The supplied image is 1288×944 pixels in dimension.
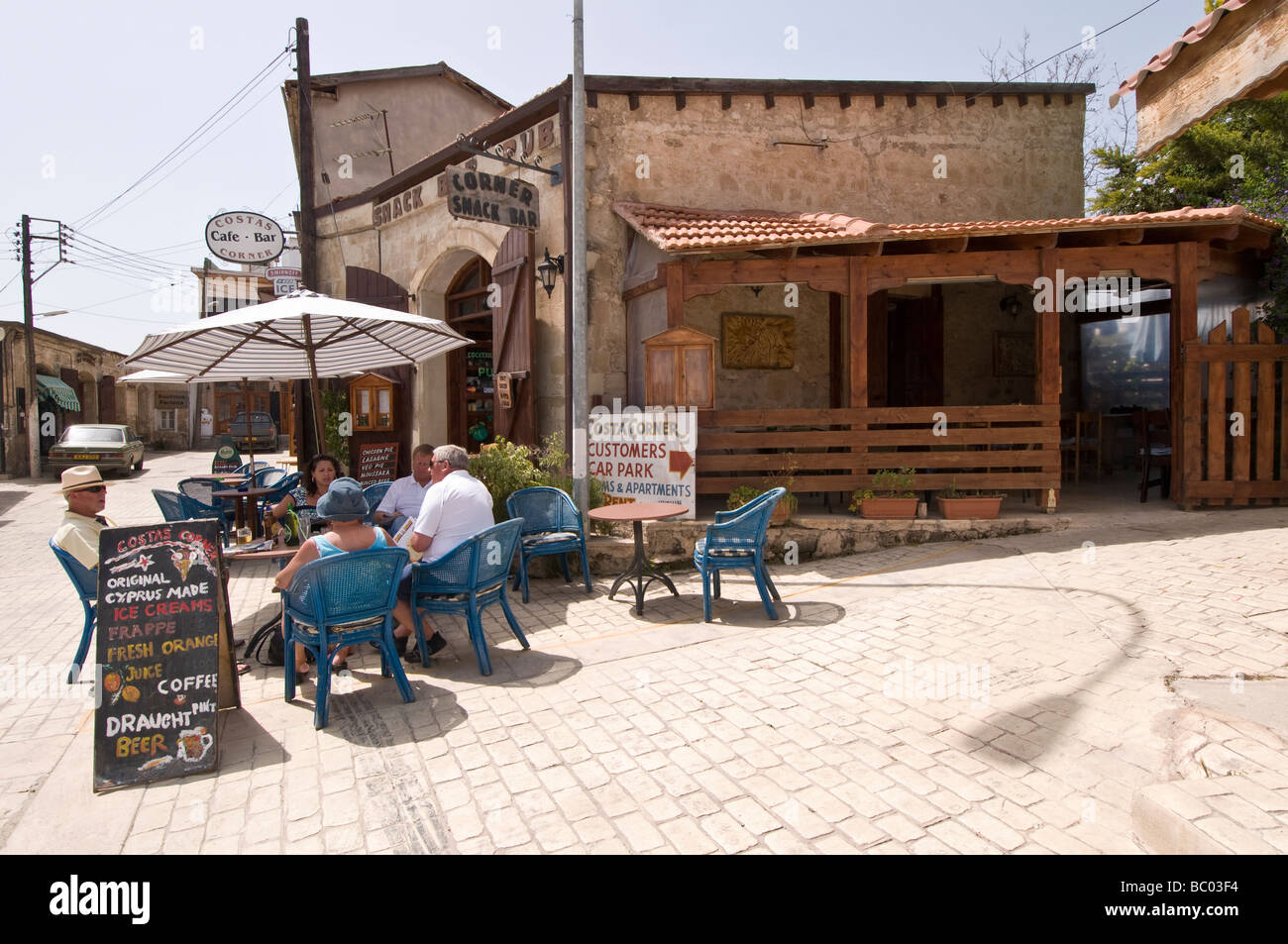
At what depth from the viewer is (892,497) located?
759 cm

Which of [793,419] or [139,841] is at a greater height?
[793,419]

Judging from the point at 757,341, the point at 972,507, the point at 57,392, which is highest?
the point at 57,392

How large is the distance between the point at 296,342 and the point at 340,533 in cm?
368

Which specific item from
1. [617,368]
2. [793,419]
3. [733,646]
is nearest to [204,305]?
[617,368]

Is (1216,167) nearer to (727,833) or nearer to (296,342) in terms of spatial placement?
(296,342)

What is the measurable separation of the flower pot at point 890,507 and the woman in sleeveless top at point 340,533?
16.8 feet

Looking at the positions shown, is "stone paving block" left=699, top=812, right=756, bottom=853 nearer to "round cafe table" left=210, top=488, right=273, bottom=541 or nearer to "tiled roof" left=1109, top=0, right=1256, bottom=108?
"tiled roof" left=1109, top=0, right=1256, bottom=108

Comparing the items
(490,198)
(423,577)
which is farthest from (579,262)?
(423,577)

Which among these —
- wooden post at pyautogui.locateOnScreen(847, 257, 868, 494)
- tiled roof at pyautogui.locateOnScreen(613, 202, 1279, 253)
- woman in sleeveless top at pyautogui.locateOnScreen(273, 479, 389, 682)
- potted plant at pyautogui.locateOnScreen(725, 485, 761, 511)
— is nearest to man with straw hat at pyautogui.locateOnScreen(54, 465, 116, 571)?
woman in sleeveless top at pyautogui.locateOnScreen(273, 479, 389, 682)

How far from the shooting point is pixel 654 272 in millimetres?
8484

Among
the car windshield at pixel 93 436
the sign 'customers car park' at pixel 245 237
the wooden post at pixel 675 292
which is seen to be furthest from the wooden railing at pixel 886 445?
the car windshield at pixel 93 436
